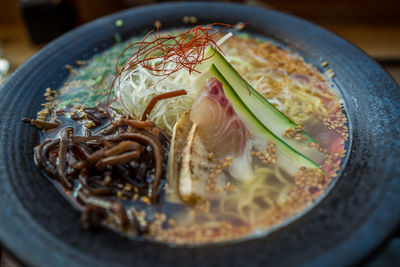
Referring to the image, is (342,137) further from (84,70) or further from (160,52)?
(84,70)

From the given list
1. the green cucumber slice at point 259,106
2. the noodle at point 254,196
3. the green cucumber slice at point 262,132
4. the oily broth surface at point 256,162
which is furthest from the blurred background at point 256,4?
the noodle at point 254,196

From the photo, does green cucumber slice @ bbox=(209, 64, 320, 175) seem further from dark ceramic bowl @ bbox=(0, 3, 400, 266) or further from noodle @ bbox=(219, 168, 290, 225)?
dark ceramic bowl @ bbox=(0, 3, 400, 266)

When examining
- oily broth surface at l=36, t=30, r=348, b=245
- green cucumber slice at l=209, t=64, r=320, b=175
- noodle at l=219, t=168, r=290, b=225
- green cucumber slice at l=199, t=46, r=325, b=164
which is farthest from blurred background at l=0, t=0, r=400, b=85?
noodle at l=219, t=168, r=290, b=225

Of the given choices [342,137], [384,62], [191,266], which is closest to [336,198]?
[342,137]

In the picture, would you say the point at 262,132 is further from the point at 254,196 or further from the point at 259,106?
the point at 254,196

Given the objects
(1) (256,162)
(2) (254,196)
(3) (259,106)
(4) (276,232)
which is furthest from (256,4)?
(4) (276,232)

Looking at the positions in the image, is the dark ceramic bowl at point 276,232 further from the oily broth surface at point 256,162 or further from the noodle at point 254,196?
the noodle at point 254,196
